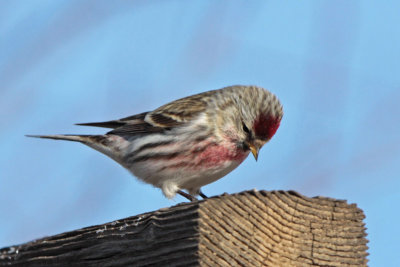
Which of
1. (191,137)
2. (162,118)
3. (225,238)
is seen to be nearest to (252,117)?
(191,137)

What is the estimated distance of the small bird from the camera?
4648mm

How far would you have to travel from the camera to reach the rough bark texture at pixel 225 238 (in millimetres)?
2713

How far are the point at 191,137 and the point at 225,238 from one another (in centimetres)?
199

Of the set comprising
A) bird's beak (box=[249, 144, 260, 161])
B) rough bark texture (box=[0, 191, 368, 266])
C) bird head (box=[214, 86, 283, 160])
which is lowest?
→ rough bark texture (box=[0, 191, 368, 266])

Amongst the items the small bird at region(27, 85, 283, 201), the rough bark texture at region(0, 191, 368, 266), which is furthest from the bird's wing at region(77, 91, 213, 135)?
the rough bark texture at region(0, 191, 368, 266)

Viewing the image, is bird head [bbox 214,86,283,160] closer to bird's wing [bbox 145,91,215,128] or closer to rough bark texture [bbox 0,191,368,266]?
bird's wing [bbox 145,91,215,128]

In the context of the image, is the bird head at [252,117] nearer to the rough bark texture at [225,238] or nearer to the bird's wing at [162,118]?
the bird's wing at [162,118]

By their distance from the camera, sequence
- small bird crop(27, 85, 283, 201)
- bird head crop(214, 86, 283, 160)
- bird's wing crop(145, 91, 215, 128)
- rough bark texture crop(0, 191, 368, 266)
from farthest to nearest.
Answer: bird's wing crop(145, 91, 215, 128)
bird head crop(214, 86, 283, 160)
small bird crop(27, 85, 283, 201)
rough bark texture crop(0, 191, 368, 266)

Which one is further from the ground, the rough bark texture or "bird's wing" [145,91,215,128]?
"bird's wing" [145,91,215,128]

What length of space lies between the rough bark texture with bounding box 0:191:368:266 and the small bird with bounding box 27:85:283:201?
5.19 feet

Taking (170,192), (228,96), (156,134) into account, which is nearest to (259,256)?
(170,192)

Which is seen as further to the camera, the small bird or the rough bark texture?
the small bird

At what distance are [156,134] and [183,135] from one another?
10.8 inches

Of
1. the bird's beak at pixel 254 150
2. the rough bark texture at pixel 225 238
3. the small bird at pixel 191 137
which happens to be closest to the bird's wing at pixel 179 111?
the small bird at pixel 191 137
